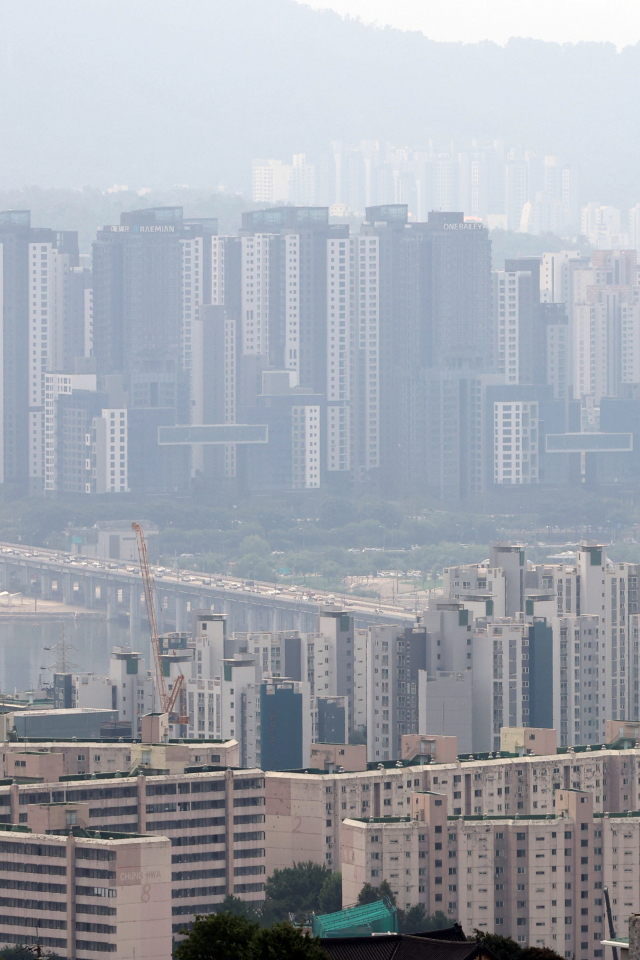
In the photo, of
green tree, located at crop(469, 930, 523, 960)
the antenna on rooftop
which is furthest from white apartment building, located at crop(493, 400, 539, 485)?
green tree, located at crop(469, 930, 523, 960)

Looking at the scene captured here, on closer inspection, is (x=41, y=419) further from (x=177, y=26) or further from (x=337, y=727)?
→ (x=177, y=26)

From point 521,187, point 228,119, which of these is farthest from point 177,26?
point 521,187

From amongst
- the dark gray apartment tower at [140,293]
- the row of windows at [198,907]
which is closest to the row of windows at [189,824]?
the row of windows at [198,907]

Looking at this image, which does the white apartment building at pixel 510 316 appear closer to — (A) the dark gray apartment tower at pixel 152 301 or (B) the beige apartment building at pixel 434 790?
(A) the dark gray apartment tower at pixel 152 301

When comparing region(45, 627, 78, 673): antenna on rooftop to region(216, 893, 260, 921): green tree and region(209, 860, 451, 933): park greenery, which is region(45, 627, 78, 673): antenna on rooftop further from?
region(216, 893, 260, 921): green tree

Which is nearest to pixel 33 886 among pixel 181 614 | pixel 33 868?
pixel 33 868

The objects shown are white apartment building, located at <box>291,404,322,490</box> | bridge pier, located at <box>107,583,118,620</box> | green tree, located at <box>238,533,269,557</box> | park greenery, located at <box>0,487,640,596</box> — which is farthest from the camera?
white apartment building, located at <box>291,404,322,490</box>
